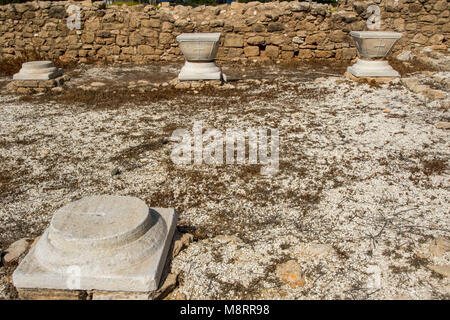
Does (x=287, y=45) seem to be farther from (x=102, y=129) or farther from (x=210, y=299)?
(x=210, y=299)

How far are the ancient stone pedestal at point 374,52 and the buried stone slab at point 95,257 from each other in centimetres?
650

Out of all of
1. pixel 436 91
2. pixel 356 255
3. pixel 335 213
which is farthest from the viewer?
pixel 436 91

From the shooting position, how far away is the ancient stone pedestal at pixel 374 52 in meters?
7.15

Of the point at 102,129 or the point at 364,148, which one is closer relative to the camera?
the point at 364,148

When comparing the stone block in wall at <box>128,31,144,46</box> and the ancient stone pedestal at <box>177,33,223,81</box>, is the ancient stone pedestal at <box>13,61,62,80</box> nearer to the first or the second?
the ancient stone pedestal at <box>177,33,223,81</box>

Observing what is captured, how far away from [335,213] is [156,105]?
4.29 metres

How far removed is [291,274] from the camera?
2496 millimetres

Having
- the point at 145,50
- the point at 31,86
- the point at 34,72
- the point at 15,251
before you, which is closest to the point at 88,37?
the point at 145,50

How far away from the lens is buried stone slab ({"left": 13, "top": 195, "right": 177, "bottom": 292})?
7.14 ft

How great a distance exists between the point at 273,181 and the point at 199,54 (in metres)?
4.48

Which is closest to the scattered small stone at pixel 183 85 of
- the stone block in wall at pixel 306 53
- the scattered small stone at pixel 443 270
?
the stone block in wall at pixel 306 53

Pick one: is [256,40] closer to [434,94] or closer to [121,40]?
[121,40]

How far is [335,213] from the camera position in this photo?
323 cm

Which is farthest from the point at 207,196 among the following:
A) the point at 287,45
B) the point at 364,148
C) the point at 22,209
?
the point at 287,45
